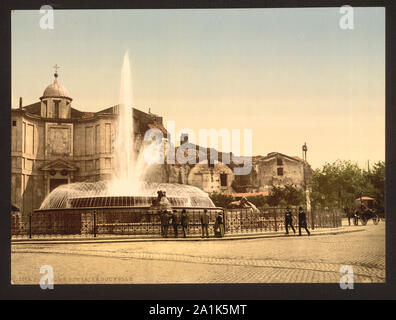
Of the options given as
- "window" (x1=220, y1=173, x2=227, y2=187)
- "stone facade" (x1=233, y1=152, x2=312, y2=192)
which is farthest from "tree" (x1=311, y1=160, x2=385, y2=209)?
"window" (x1=220, y1=173, x2=227, y2=187)

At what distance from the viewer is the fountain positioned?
897 inches

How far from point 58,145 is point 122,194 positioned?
10363 mm

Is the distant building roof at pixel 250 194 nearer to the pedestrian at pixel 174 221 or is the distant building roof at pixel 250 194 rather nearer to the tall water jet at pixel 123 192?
the tall water jet at pixel 123 192

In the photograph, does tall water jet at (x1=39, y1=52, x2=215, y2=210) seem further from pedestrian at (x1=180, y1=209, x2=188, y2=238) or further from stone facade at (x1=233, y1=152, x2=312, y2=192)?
stone facade at (x1=233, y1=152, x2=312, y2=192)

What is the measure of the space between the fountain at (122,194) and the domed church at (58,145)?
4.73 ft

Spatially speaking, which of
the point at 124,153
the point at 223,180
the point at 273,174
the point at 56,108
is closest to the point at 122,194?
the point at 124,153

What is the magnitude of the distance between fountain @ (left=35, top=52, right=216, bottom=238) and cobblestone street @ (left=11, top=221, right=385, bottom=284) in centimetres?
377

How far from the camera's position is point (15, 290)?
1418 centimetres

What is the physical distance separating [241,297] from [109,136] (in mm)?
26455

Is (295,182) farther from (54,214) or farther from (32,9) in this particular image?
(32,9)

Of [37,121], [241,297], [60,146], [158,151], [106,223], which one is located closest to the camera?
[241,297]

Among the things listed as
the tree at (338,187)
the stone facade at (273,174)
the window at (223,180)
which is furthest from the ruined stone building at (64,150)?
the tree at (338,187)

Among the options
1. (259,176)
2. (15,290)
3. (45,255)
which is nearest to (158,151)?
(259,176)

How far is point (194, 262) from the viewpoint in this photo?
15445 mm
